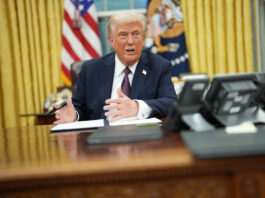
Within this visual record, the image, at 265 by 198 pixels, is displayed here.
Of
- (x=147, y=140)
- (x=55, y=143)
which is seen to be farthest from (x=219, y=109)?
(x=55, y=143)

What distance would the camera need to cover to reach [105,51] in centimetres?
404

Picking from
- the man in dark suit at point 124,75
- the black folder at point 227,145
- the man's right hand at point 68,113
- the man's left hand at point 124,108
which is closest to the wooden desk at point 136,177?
the black folder at point 227,145

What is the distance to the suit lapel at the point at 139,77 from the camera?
2.01 metres

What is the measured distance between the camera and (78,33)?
384 cm

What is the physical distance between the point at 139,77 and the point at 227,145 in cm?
138

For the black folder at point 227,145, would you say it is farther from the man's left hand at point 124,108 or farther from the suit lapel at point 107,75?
the suit lapel at point 107,75

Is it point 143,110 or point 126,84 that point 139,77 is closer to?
point 126,84

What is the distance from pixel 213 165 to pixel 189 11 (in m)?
3.32

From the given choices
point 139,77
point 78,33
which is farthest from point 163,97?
point 78,33

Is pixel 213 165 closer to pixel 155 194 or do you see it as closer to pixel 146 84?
pixel 155 194

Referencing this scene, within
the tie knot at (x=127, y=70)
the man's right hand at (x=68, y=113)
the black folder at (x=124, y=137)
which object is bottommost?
the man's right hand at (x=68, y=113)

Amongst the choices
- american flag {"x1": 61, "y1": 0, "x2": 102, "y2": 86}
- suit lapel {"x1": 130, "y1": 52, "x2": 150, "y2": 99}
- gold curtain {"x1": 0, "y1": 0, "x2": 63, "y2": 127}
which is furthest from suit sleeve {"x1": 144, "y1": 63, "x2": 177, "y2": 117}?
gold curtain {"x1": 0, "y1": 0, "x2": 63, "y2": 127}

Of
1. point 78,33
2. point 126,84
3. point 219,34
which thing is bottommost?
point 126,84

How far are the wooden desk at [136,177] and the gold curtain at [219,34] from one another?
10.5 feet
